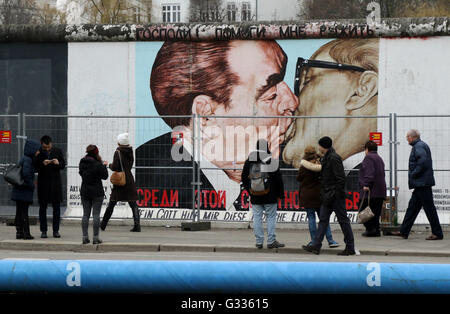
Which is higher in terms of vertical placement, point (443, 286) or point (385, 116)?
point (385, 116)

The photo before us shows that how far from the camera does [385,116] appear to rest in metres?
15.6

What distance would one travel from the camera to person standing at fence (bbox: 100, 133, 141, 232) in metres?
15.6

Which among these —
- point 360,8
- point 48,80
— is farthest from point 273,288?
point 360,8

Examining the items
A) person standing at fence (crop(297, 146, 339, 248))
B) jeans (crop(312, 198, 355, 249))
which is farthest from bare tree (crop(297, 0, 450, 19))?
jeans (crop(312, 198, 355, 249))

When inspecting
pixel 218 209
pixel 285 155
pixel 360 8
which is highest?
pixel 360 8

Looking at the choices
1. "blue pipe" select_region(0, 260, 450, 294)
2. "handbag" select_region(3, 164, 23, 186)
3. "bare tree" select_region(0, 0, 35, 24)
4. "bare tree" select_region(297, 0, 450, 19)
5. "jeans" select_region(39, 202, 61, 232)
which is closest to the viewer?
"blue pipe" select_region(0, 260, 450, 294)

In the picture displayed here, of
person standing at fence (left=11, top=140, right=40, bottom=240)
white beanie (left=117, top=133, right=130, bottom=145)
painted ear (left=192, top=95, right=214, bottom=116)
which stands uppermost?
painted ear (left=192, top=95, right=214, bottom=116)

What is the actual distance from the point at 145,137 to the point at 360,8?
47576 millimetres

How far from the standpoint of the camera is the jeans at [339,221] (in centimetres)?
1266

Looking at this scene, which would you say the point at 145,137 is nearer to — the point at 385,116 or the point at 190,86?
the point at 190,86

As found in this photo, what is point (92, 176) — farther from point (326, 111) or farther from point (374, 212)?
point (326, 111)

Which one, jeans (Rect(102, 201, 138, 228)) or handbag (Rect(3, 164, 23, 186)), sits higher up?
handbag (Rect(3, 164, 23, 186))

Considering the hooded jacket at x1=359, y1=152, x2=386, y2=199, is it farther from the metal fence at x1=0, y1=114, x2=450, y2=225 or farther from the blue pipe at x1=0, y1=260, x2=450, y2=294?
the blue pipe at x1=0, y1=260, x2=450, y2=294

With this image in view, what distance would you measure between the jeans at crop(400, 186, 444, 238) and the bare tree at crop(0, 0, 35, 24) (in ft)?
178
